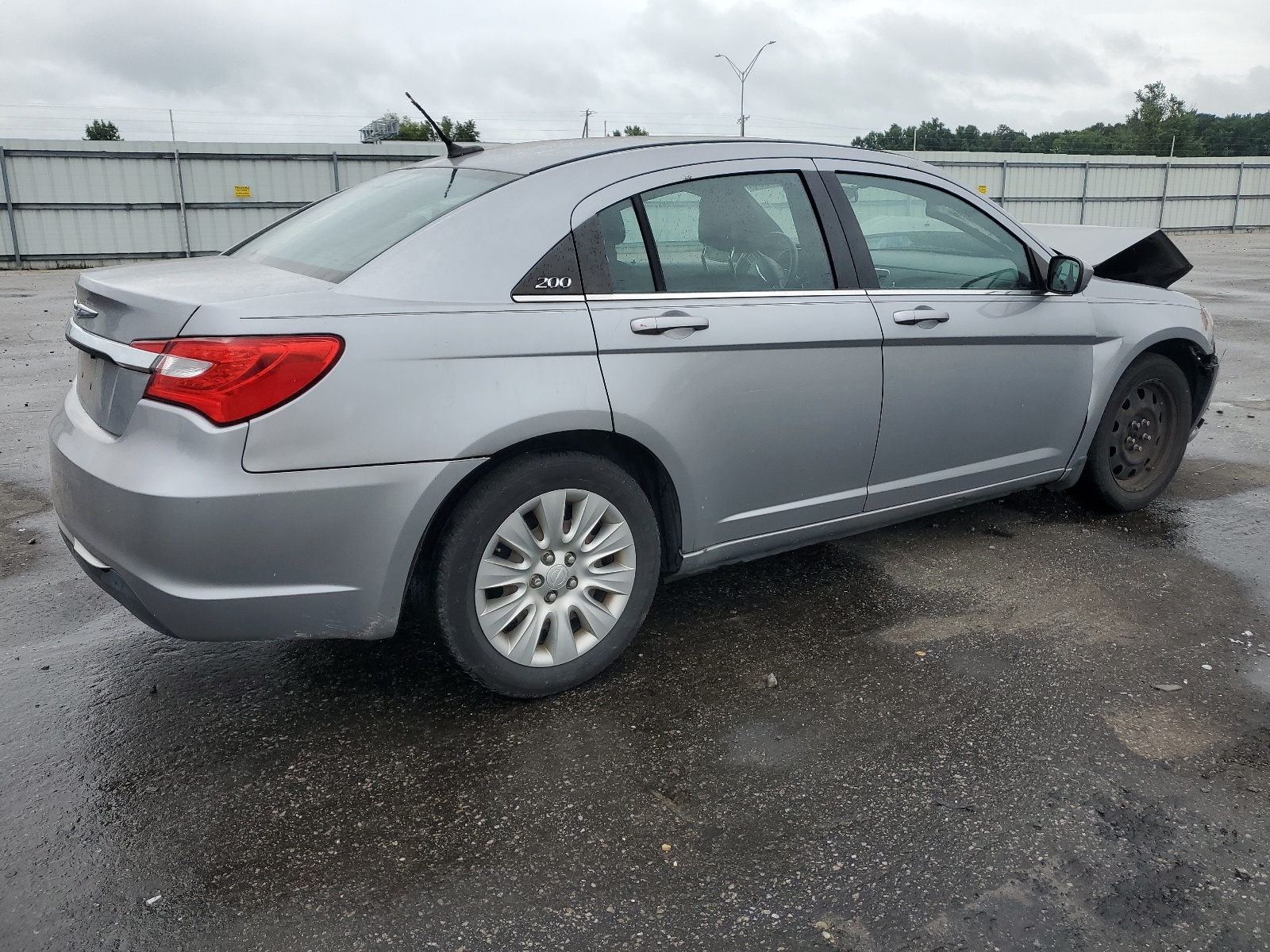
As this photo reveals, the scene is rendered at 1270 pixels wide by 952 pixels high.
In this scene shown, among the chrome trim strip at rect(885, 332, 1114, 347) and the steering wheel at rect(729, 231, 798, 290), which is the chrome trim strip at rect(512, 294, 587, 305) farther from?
the chrome trim strip at rect(885, 332, 1114, 347)

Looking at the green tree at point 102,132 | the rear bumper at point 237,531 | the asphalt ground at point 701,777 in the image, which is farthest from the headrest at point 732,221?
the green tree at point 102,132

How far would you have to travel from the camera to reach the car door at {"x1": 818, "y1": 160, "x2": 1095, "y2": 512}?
3.72 meters

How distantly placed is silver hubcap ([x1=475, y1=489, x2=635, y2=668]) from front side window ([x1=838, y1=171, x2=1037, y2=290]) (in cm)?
148

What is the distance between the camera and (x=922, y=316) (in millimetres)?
3727

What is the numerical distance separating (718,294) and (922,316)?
35.0 inches

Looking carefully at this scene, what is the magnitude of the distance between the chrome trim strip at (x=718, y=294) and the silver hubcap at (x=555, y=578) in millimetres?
604

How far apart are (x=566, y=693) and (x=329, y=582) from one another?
88cm

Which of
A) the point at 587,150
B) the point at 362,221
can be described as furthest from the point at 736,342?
the point at 362,221

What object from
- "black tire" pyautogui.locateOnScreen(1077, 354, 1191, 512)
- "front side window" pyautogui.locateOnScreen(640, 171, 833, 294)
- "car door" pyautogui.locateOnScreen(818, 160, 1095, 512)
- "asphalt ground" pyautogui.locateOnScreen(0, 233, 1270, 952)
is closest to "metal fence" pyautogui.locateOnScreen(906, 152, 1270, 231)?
"black tire" pyautogui.locateOnScreen(1077, 354, 1191, 512)

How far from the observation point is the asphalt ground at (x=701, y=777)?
7.29ft

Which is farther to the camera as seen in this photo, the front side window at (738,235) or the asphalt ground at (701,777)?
the front side window at (738,235)

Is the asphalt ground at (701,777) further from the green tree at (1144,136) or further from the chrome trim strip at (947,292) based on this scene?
the green tree at (1144,136)

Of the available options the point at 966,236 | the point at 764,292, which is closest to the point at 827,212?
the point at 764,292

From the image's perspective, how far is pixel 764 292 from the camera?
3408mm
